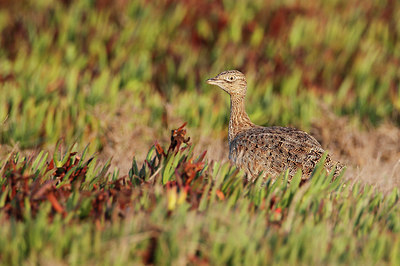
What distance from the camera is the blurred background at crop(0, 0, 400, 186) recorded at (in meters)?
6.72

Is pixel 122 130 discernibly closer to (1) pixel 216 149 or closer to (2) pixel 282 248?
(1) pixel 216 149

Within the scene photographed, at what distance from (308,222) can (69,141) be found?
150 inches

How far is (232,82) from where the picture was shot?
6.02 meters

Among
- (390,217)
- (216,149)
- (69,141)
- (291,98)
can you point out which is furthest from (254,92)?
(390,217)

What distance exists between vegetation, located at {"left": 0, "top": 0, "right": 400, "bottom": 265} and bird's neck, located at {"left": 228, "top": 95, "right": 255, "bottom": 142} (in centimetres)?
59

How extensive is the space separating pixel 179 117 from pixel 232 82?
126 cm

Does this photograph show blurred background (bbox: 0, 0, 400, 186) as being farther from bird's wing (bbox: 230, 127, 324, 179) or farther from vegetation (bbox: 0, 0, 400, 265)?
bird's wing (bbox: 230, 127, 324, 179)

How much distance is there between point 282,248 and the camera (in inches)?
117

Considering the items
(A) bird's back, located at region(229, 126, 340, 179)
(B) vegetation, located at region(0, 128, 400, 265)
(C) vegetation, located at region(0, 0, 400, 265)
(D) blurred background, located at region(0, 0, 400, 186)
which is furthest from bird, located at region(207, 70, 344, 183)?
(D) blurred background, located at region(0, 0, 400, 186)

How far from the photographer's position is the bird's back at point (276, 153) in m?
4.63

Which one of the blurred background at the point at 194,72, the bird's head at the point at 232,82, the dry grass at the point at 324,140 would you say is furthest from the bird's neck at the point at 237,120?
the blurred background at the point at 194,72

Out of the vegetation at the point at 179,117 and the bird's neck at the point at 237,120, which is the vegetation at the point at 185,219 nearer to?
the vegetation at the point at 179,117

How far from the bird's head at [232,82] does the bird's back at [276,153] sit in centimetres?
96

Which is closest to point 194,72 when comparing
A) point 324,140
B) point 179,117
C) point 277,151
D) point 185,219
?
point 179,117
